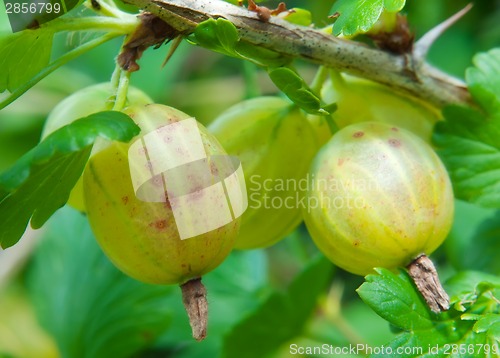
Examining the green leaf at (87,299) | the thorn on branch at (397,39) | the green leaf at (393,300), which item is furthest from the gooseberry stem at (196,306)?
the green leaf at (87,299)

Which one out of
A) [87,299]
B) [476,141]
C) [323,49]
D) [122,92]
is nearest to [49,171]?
[122,92]

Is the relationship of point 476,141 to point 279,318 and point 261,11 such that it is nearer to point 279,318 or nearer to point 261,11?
point 261,11

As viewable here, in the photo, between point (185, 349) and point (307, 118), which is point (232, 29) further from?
point (185, 349)

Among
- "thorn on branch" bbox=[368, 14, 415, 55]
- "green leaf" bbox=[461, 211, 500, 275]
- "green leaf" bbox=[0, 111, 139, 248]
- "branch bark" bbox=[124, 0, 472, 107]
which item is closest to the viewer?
"green leaf" bbox=[0, 111, 139, 248]

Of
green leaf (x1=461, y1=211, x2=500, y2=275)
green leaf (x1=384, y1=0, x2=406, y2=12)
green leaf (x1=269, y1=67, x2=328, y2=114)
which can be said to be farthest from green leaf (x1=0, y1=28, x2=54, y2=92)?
green leaf (x1=461, y1=211, x2=500, y2=275)

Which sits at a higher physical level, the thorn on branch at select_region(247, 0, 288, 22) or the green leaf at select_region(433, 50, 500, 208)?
the thorn on branch at select_region(247, 0, 288, 22)

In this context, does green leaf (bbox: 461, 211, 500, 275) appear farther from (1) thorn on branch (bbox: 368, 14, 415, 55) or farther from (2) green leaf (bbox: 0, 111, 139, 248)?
(2) green leaf (bbox: 0, 111, 139, 248)
